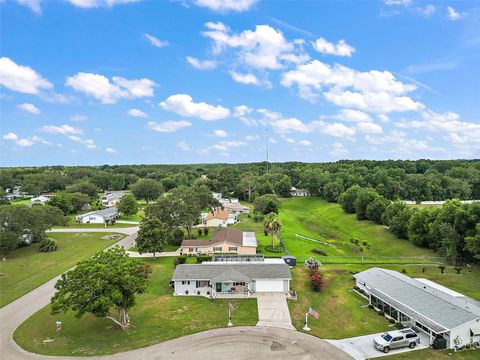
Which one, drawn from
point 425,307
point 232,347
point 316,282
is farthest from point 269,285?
point 425,307

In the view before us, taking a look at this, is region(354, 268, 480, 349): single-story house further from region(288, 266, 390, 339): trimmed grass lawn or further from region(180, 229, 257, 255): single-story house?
region(180, 229, 257, 255): single-story house

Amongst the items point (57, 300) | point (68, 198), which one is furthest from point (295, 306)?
point (68, 198)

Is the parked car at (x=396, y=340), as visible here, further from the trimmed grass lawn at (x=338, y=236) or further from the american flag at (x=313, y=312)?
the trimmed grass lawn at (x=338, y=236)

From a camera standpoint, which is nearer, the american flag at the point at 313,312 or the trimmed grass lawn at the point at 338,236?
the american flag at the point at 313,312

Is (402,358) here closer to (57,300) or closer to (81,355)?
(81,355)

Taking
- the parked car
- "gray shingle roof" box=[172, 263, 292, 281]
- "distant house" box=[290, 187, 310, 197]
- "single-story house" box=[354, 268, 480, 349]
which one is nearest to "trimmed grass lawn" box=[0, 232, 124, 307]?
"gray shingle roof" box=[172, 263, 292, 281]

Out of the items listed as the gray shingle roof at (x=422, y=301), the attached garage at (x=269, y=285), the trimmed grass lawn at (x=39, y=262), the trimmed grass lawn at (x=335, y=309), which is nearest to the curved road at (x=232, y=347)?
the trimmed grass lawn at (x=335, y=309)
